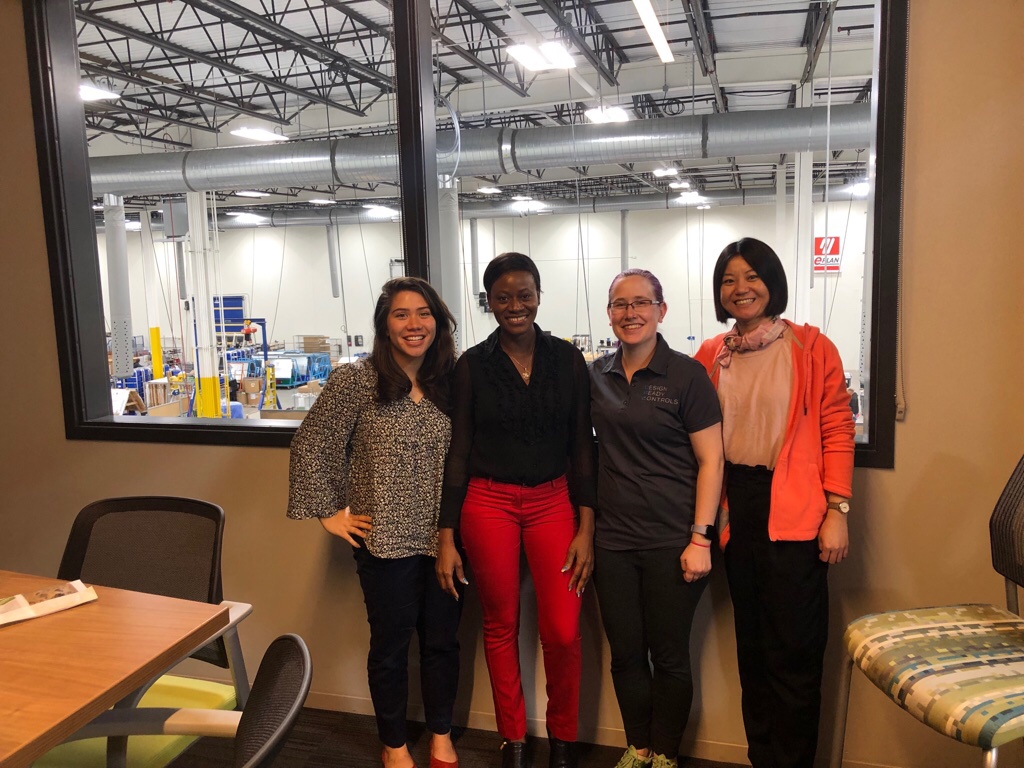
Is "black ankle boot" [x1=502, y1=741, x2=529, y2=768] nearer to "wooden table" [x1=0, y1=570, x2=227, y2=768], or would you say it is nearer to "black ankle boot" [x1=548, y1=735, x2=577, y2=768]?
"black ankle boot" [x1=548, y1=735, x2=577, y2=768]

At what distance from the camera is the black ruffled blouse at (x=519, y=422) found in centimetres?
170

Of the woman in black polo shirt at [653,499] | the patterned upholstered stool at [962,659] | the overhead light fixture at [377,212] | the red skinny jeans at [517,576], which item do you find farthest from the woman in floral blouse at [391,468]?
the overhead light fixture at [377,212]

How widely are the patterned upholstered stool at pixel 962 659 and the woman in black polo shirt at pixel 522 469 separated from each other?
652 millimetres

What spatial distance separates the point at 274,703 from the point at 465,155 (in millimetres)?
5871

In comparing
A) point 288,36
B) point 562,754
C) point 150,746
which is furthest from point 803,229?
point 150,746

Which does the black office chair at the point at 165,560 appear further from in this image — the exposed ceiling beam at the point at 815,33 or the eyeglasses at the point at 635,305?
the exposed ceiling beam at the point at 815,33

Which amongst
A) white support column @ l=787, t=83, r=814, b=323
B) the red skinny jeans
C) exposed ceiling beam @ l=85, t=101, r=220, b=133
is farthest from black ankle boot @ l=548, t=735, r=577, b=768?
exposed ceiling beam @ l=85, t=101, r=220, b=133

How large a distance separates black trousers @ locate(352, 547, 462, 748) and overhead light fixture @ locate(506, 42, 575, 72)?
3.04 metres

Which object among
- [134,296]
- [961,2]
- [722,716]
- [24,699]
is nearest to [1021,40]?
[961,2]

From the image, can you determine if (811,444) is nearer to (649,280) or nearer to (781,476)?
(781,476)

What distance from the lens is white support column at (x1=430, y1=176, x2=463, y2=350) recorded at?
220 centimetres

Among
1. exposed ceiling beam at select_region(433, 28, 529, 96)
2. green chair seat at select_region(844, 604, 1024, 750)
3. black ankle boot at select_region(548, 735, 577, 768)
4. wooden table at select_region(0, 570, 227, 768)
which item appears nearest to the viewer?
wooden table at select_region(0, 570, 227, 768)

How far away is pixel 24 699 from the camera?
1.00 m

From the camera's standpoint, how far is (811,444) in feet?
5.13
